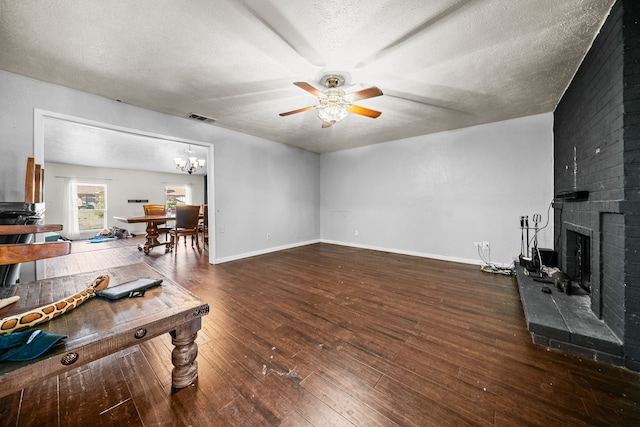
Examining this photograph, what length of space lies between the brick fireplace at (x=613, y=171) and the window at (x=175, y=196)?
1090 centimetres

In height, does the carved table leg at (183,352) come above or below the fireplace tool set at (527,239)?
below

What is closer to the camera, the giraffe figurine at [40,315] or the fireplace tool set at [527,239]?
the giraffe figurine at [40,315]

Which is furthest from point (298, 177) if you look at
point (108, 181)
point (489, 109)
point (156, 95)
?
point (108, 181)

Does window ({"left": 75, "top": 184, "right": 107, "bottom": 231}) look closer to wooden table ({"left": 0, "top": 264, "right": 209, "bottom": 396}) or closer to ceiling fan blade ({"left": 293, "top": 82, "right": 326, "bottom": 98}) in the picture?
wooden table ({"left": 0, "top": 264, "right": 209, "bottom": 396})

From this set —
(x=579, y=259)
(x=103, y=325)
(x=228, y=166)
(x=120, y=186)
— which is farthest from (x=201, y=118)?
(x=120, y=186)

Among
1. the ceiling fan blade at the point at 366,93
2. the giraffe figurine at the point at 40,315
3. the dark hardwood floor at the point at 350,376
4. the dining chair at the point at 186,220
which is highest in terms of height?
the ceiling fan blade at the point at 366,93

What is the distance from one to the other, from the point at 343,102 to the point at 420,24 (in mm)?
883

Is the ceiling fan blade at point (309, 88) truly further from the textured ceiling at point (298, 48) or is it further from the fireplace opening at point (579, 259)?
the fireplace opening at point (579, 259)

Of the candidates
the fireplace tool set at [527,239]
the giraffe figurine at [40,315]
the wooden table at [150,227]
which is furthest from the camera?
the wooden table at [150,227]

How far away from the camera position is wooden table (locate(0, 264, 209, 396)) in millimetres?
899

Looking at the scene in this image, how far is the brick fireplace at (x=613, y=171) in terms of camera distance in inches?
60.2

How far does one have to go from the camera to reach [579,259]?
2.55 meters

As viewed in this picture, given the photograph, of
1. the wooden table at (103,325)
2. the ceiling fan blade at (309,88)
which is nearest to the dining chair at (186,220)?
the wooden table at (103,325)

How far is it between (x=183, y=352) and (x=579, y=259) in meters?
3.81
